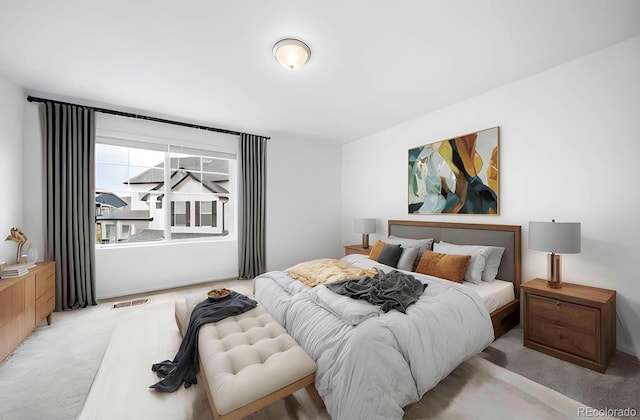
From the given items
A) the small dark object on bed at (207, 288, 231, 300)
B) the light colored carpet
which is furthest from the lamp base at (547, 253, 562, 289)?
the small dark object on bed at (207, 288, 231, 300)

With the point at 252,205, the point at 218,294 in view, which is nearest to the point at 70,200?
the point at 252,205

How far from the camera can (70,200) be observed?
3145 mm

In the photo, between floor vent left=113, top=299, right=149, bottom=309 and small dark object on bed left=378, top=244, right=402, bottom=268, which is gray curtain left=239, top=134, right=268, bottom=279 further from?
small dark object on bed left=378, top=244, right=402, bottom=268

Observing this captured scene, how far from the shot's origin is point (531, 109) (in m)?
2.66

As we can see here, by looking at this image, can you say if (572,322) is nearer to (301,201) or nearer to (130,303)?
(301,201)

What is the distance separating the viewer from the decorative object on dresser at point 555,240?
2133 millimetres

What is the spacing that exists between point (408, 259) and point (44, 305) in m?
4.02

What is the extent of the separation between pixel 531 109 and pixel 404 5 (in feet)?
6.32

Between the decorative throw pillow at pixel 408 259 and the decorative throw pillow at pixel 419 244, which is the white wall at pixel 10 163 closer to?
the decorative throw pillow at pixel 408 259

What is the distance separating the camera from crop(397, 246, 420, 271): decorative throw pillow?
309 centimetres

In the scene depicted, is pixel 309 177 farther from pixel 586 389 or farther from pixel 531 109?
pixel 586 389

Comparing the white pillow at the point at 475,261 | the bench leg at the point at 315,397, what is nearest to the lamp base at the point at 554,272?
the white pillow at the point at 475,261

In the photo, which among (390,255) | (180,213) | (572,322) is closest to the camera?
(572,322)

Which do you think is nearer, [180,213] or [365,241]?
[180,213]
